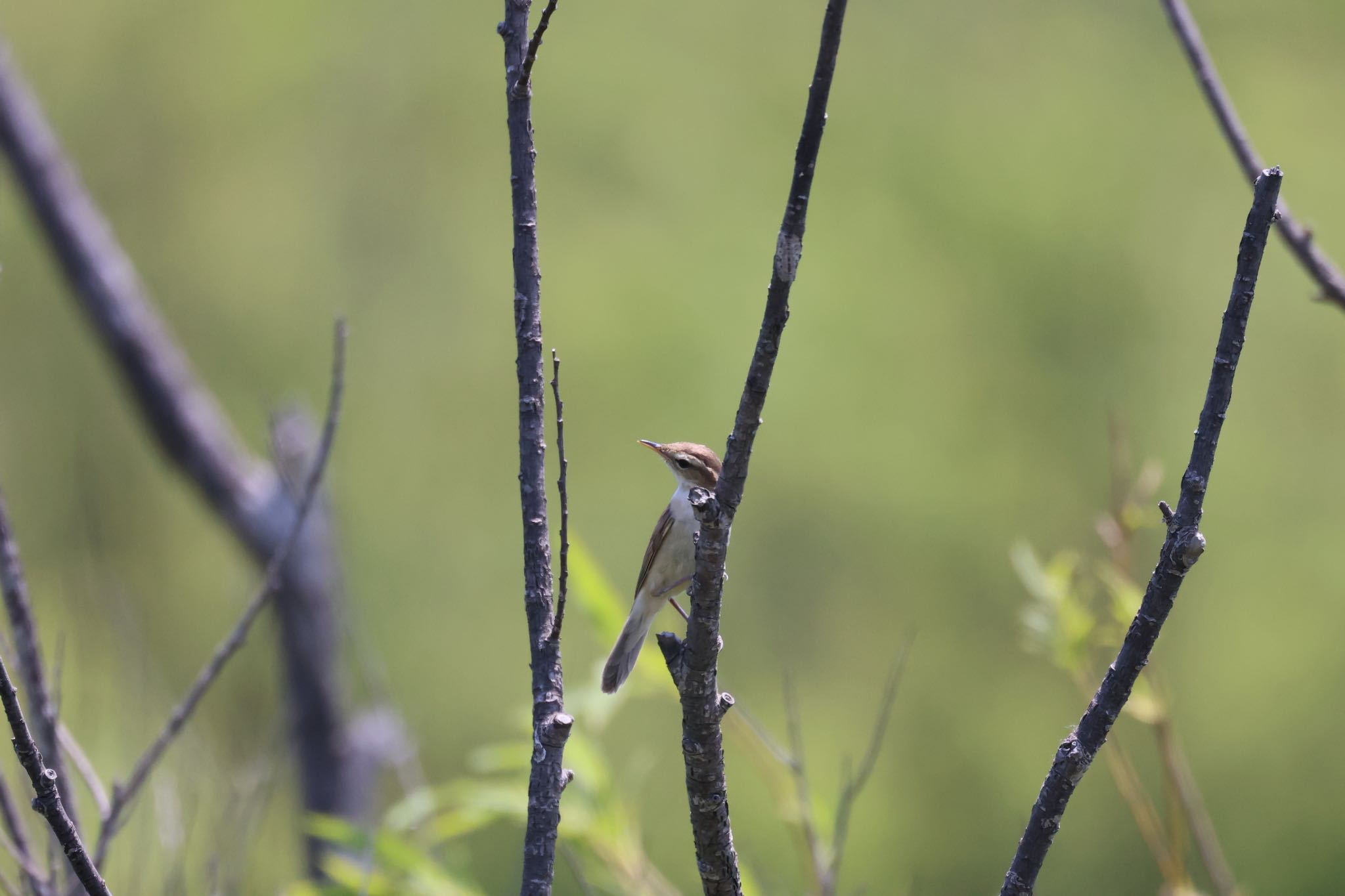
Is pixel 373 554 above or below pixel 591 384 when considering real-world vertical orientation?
below

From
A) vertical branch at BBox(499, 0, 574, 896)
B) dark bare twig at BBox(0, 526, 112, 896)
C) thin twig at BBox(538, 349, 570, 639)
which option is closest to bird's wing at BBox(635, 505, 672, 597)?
vertical branch at BBox(499, 0, 574, 896)

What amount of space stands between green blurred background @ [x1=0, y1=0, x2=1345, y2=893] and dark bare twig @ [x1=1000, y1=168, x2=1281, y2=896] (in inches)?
96.7

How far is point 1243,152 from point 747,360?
3.03 m

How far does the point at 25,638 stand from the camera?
1690mm

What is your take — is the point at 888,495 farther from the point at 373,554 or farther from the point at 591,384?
the point at 373,554

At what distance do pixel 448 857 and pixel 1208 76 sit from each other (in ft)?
8.40

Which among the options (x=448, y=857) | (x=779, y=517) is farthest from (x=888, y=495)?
(x=448, y=857)

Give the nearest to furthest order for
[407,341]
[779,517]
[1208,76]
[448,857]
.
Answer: [1208,76] → [448,857] → [779,517] → [407,341]

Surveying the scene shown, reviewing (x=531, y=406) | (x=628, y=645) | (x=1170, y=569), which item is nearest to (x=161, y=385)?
(x=628, y=645)

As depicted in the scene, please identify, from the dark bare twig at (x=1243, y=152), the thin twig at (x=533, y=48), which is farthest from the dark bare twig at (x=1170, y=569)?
the thin twig at (x=533, y=48)

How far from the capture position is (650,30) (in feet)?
19.3

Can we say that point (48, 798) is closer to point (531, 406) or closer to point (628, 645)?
point (531, 406)

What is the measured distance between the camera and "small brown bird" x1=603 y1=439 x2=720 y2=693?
2.55 metres

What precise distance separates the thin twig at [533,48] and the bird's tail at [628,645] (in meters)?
1.51
